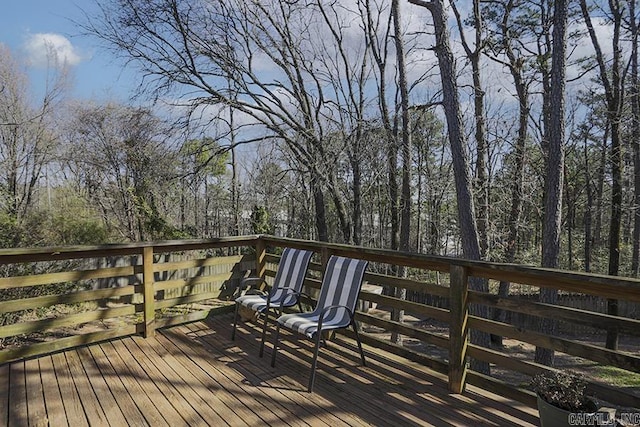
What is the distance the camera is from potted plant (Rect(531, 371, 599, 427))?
70.7 inches

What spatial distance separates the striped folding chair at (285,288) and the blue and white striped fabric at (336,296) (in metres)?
0.32

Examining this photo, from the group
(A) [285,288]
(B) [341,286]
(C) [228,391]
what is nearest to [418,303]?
(B) [341,286]

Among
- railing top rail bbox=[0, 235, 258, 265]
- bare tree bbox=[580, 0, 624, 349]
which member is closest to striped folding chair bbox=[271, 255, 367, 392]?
railing top rail bbox=[0, 235, 258, 265]

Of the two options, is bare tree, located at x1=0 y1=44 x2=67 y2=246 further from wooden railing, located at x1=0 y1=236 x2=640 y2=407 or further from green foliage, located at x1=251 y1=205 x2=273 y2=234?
wooden railing, located at x1=0 y1=236 x2=640 y2=407

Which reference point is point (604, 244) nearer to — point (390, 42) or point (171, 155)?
point (390, 42)

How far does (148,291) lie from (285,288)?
1407mm

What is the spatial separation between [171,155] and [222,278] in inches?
184

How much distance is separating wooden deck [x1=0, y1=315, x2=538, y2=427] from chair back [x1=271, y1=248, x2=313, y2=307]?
1.55 ft

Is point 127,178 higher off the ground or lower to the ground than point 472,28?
lower

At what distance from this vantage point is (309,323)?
2.86 meters

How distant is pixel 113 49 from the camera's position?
7.14 metres

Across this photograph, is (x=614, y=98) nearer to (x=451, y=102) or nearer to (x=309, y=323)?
(x=451, y=102)

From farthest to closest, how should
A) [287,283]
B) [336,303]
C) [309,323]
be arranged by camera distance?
1. [287,283]
2. [336,303]
3. [309,323]

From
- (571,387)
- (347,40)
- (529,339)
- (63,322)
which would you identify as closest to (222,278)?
(63,322)
